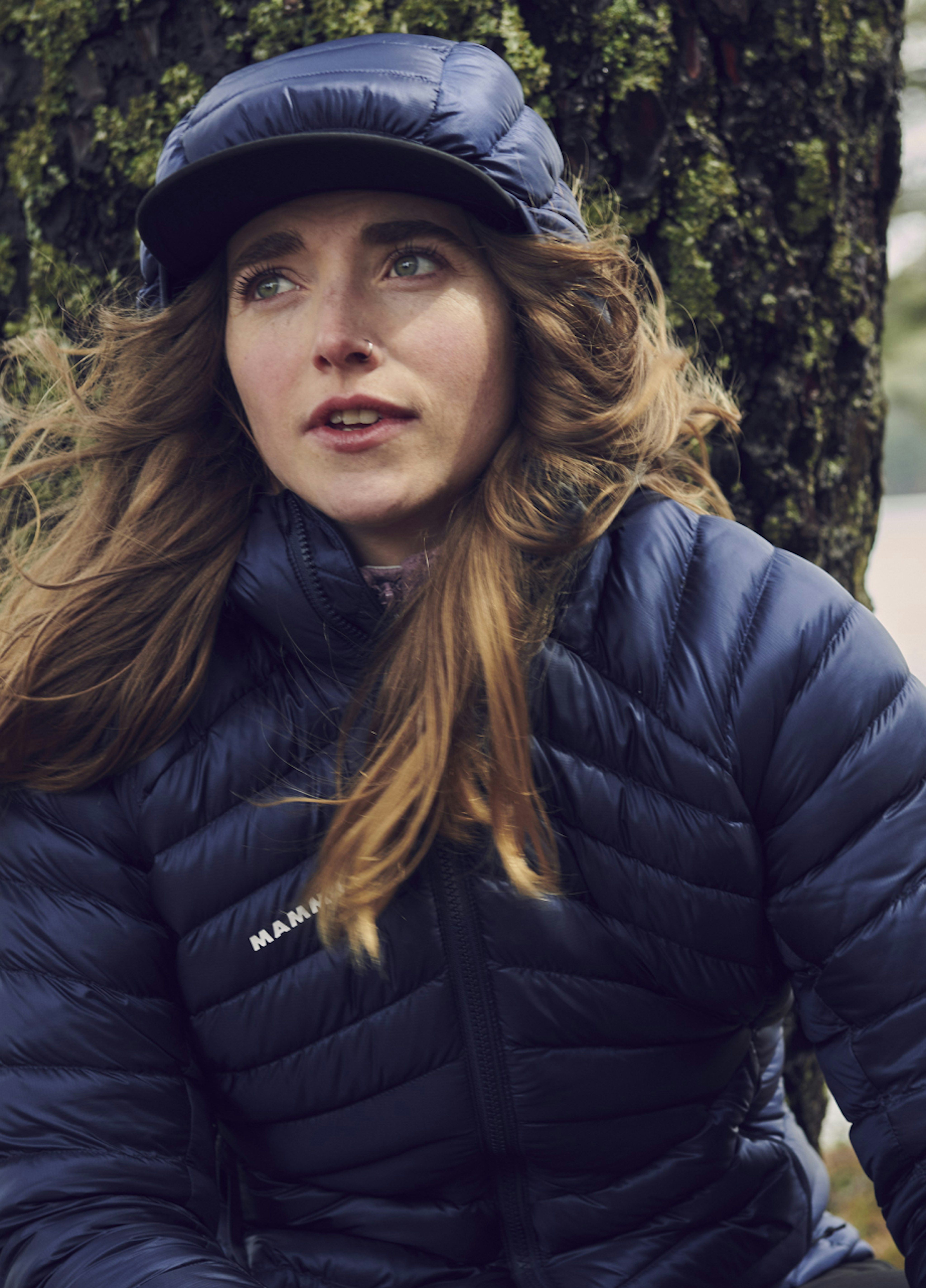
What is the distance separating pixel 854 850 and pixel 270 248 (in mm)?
1235

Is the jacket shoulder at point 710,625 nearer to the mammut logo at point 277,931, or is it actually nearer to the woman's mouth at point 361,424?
the woman's mouth at point 361,424

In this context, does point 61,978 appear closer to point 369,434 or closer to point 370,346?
point 369,434

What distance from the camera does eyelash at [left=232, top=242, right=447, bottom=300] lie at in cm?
160

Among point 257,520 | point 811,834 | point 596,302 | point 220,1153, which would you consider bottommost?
point 220,1153

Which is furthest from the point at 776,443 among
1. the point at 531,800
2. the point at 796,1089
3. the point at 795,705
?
the point at 796,1089

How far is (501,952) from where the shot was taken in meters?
1.62

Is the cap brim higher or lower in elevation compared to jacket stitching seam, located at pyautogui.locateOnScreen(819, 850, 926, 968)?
higher

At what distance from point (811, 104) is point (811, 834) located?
1.50 m

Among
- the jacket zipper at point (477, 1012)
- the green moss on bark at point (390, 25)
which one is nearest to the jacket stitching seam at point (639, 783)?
the jacket zipper at point (477, 1012)

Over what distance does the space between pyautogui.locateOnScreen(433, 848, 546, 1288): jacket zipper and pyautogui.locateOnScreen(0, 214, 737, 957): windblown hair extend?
83 mm

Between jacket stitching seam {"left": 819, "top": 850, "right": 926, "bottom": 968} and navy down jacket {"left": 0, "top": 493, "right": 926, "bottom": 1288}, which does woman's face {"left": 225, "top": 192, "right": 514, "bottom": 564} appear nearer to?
navy down jacket {"left": 0, "top": 493, "right": 926, "bottom": 1288}

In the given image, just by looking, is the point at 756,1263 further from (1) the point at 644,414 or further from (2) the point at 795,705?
(1) the point at 644,414

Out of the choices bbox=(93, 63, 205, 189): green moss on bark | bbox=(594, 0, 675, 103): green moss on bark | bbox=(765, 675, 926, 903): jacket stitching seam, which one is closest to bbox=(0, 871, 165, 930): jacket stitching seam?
bbox=(765, 675, 926, 903): jacket stitching seam

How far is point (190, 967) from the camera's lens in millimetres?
1683
